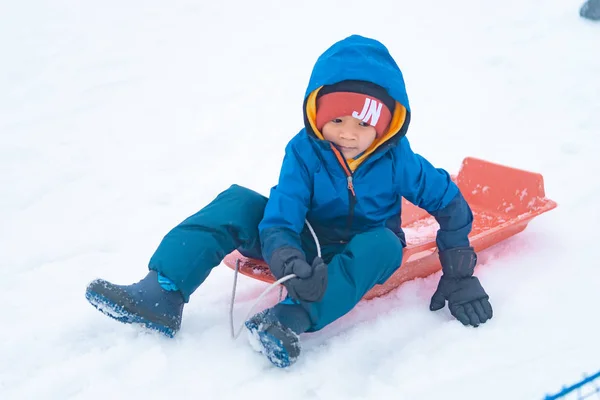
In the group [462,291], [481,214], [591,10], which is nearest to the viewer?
[462,291]

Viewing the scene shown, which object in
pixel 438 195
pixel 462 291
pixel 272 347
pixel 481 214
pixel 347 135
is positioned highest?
pixel 347 135

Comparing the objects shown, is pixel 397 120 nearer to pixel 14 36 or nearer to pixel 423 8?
pixel 423 8

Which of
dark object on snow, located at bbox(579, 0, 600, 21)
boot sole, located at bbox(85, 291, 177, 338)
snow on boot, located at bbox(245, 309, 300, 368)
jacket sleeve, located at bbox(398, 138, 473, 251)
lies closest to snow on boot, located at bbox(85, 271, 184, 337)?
boot sole, located at bbox(85, 291, 177, 338)

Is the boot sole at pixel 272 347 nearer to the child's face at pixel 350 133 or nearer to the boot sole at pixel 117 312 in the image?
the boot sole at pixel 117 312

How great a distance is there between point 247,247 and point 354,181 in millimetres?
371

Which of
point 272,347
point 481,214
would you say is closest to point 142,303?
point 272,347

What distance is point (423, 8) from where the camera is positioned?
504 centimetres

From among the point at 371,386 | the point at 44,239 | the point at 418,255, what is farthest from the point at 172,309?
the point at 44,239

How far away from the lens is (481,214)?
8.24ft

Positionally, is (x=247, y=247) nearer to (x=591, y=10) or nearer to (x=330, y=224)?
(x=330, y=224)

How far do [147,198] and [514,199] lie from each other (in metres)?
1.59

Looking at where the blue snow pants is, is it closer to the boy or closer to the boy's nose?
the boy

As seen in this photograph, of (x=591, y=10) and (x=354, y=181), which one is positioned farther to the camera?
(x=591, y=10)

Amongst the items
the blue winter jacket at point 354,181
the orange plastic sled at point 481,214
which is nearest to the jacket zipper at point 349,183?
the blue winter jacket at point 354,181
